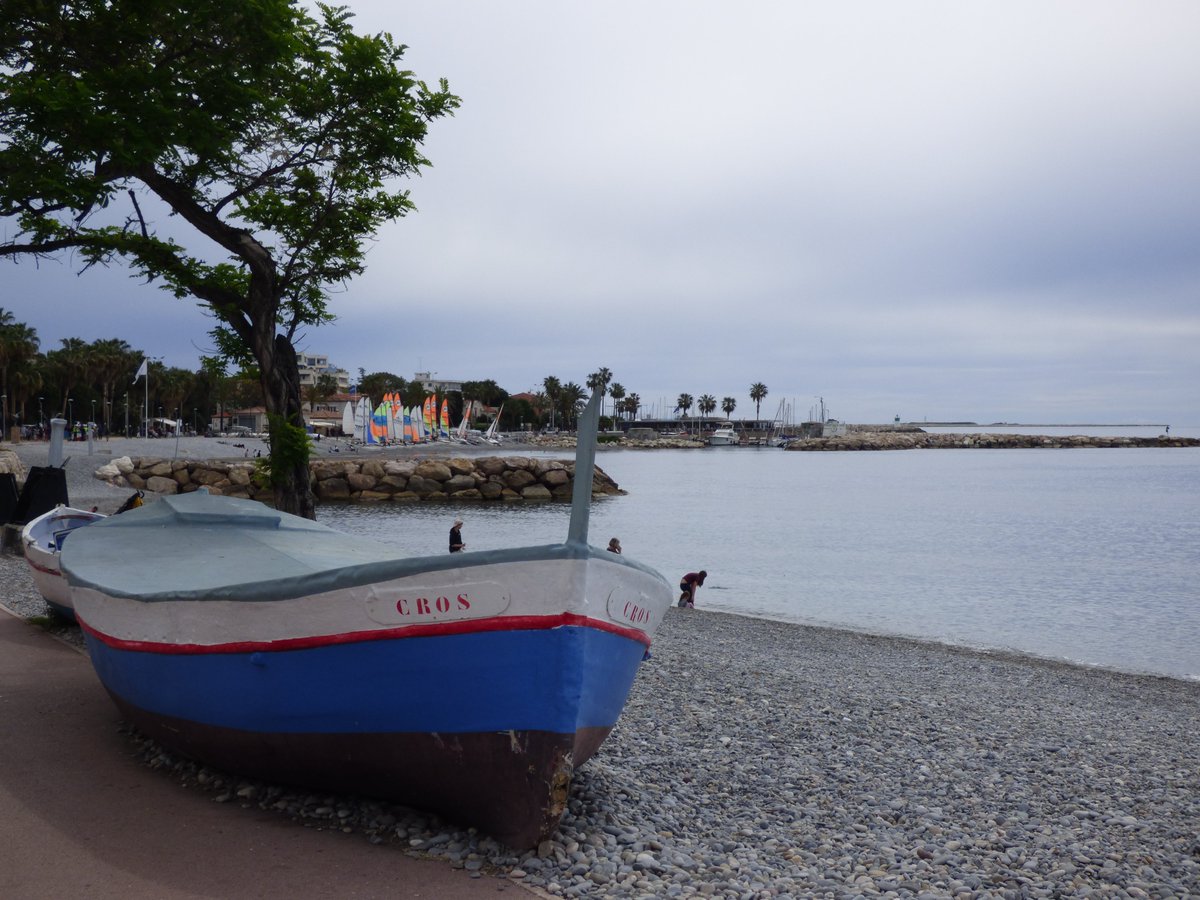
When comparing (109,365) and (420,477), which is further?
(109,365)

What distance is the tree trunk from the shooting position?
1317 centimetres

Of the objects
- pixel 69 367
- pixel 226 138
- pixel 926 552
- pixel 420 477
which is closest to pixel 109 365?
pixel 69 367

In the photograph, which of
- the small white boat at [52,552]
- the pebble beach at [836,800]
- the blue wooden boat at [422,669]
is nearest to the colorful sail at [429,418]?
the small white boat at [52,552]

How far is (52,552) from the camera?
10.8 m

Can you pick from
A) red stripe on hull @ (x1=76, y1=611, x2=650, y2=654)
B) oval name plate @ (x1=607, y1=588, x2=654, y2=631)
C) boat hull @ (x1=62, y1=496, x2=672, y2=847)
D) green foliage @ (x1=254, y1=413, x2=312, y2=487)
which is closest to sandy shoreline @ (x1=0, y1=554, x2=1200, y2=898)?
boat hull @ (x1=62, y1=496, x2=672, y2=847)

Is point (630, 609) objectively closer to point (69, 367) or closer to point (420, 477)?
point (420, 477)

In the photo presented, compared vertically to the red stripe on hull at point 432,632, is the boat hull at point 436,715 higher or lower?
lower

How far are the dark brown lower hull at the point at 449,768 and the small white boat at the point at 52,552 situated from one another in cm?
546

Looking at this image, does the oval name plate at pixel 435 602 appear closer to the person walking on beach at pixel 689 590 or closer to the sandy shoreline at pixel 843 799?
the sandy shoreline at pixel 843 799

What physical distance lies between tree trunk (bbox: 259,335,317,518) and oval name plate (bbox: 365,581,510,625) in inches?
338

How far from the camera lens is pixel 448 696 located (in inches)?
206

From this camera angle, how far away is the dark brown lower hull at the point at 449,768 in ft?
17.0

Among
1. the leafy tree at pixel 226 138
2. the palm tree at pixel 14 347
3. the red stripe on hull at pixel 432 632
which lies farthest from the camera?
the palm tree at pixel 14 347

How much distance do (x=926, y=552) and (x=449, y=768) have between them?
32.5 meters
